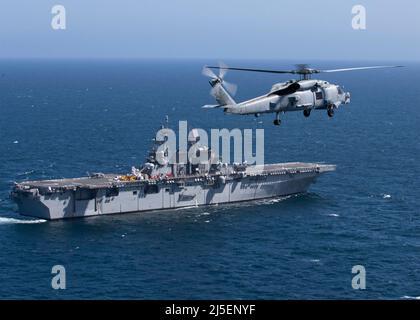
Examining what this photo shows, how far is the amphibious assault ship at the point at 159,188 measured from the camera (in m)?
73.8

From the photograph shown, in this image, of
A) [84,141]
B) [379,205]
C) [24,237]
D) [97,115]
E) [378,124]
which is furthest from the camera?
[97,115]

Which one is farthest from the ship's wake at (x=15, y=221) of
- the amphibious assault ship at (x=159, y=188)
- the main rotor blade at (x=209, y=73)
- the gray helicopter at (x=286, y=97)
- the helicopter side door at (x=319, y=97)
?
the helicopter side door at (x=319, y=97)

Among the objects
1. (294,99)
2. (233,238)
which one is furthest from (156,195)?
(294,99)

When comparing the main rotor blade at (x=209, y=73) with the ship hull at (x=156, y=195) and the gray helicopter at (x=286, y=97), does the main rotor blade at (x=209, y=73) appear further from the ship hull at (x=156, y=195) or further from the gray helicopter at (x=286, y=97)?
the ship hull at (x=156, y=195)

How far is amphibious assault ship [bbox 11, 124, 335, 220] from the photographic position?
73812 mm

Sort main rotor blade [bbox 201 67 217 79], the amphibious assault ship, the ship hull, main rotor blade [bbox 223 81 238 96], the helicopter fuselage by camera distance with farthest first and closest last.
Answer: the amphibious assault ship, the ship hull, main rotor blade [bbox 201 67 217 79], the helicopter fuselage, main rotor blade [bbox 223 81 238 96]

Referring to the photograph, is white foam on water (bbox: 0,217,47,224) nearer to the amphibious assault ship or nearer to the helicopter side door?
the amphibious assault ship

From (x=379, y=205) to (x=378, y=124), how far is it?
70.9 metres

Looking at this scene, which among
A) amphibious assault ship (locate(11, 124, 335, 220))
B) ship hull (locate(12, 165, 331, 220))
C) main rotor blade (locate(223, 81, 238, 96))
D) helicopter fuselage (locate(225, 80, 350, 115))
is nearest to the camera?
main rotor blade (locate(223, 81, 238, 96))

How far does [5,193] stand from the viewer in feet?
265

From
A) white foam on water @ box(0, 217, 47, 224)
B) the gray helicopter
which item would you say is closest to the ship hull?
white foam on water @ box(0, 217, 47, 224)

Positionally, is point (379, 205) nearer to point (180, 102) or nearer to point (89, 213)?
point (89, 213)

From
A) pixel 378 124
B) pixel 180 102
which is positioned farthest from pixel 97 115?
pixel 378 124

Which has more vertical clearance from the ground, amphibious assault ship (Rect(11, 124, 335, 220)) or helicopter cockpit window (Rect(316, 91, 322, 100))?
helicopter cockpit window (Rect(316, 91, 322, 100))
